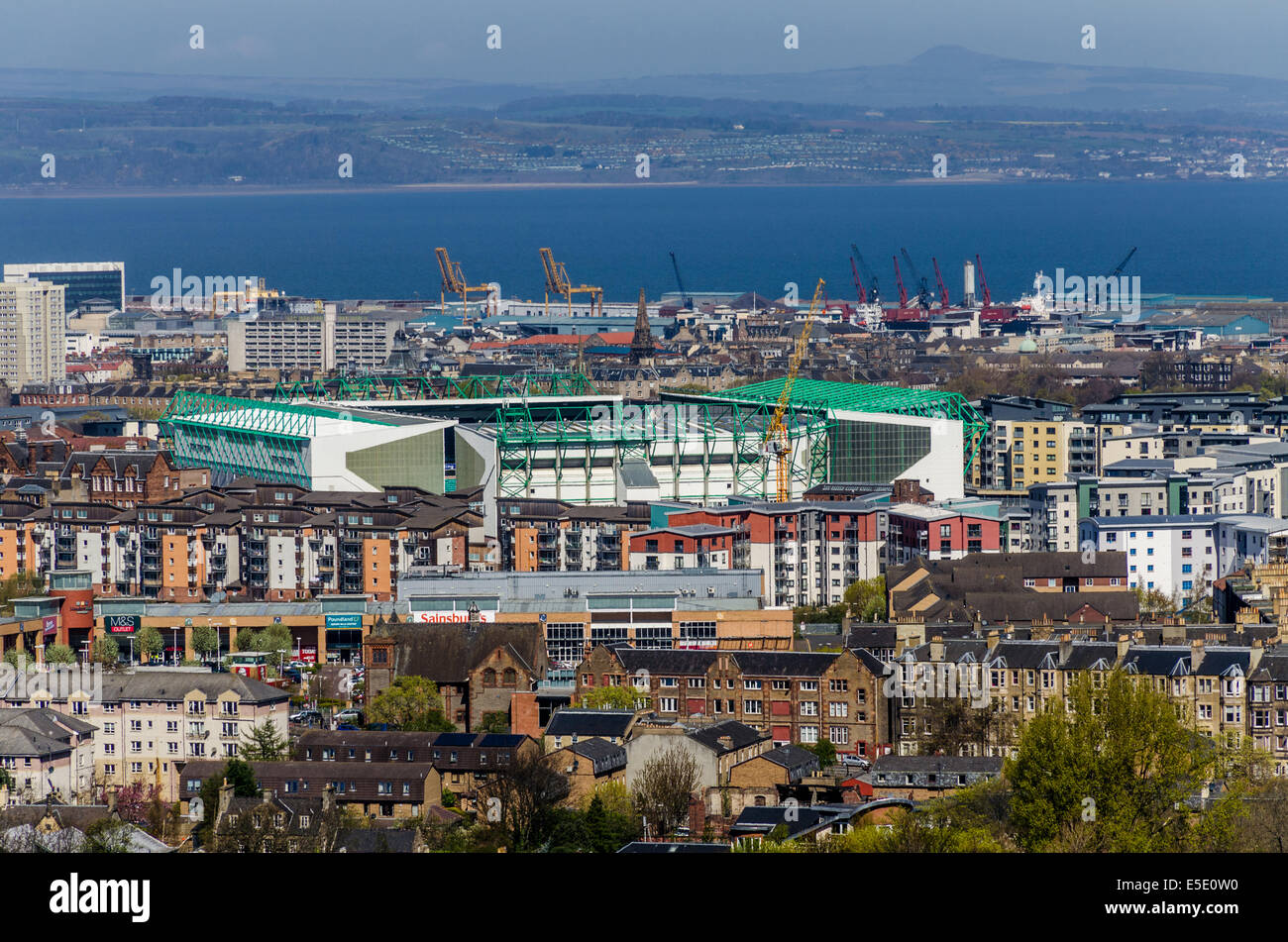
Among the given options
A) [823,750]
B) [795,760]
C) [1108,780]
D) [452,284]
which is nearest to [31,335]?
[452,284]

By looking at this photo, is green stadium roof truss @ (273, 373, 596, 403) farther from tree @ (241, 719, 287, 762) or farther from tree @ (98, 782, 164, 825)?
tree @ (98, 782, 164, 825)

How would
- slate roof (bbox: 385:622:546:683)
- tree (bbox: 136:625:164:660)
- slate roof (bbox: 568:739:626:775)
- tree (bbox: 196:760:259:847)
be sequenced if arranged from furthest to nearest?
1. tree (bbox: 136:625:164:660)
2. slate roof (bbox: 385:622:546:683)
3. slate roof (bbox: 568:739:626:775)
4. tree (bbox: 196:760:259:847)

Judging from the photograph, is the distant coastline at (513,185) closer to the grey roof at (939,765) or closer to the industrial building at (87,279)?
the industrial building at (87,279)

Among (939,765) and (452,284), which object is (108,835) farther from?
(452,284)

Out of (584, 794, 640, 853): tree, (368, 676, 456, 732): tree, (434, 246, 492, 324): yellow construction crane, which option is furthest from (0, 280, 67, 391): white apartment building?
(584, 794, 640, 853): tree

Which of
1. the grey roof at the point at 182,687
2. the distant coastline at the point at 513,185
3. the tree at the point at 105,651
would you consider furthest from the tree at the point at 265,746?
the distant coastline at the point at 513,185
